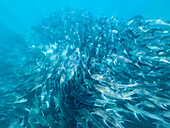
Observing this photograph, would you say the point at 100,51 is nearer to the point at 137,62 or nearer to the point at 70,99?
the point at 137,62

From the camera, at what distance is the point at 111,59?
3555 millimetres

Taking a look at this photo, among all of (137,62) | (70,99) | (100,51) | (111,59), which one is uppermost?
(100,51)

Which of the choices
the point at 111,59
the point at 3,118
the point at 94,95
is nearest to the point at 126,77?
the point at 111,59

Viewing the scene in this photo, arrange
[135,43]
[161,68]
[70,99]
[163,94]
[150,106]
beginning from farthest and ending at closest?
[135,43] < [161,68] < [70,99] < [163,94] < [150,106]

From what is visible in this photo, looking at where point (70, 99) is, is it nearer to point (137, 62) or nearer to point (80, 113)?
point (80, 113)

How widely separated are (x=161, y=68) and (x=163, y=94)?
801mm

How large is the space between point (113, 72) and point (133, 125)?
4.14ft

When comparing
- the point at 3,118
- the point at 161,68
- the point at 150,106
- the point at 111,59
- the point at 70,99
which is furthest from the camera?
the point at 111,59

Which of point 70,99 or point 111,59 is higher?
point 111,59

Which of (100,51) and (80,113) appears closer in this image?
(80,113)

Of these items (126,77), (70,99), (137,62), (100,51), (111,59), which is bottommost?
(70,99)

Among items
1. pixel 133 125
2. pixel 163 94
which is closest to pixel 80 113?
pixel 133 125

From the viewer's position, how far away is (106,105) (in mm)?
2334

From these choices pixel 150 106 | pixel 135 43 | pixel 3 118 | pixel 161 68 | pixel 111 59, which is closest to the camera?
pixel 150 106
